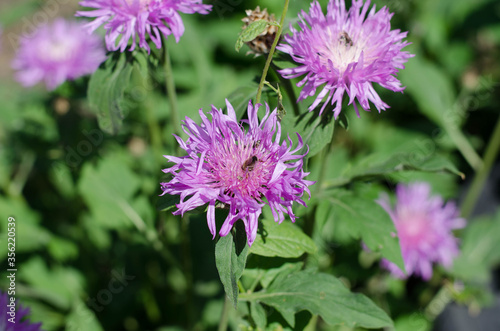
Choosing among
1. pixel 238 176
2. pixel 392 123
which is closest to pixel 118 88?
pixel 238 176

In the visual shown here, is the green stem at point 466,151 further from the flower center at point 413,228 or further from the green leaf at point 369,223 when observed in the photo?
the green leaf at point 369,223

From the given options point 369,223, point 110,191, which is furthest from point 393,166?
point 110,191

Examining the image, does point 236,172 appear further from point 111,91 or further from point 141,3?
point 141,3

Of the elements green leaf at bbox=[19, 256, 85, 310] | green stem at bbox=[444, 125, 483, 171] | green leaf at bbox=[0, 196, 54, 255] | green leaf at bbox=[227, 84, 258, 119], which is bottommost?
green leaf at bbox=[19, 256, 85, 310]

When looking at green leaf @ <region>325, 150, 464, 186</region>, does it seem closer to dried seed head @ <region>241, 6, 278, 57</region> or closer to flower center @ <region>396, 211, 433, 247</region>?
dried seed head @ <region>241, 6, 278, 57</region>

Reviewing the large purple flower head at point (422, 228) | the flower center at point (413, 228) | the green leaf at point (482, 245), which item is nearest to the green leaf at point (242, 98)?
the large purple flower head at point (422, 228)

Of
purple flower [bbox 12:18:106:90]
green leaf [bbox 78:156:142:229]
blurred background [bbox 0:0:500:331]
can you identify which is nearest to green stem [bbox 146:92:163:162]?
blurred background [bbox 0:0:500:331]

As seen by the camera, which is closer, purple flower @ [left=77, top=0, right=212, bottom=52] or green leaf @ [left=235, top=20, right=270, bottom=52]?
green leaf @ [left=235, top=20, right=270, bottom=52]

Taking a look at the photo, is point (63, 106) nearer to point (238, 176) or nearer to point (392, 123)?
point (238, 176)
